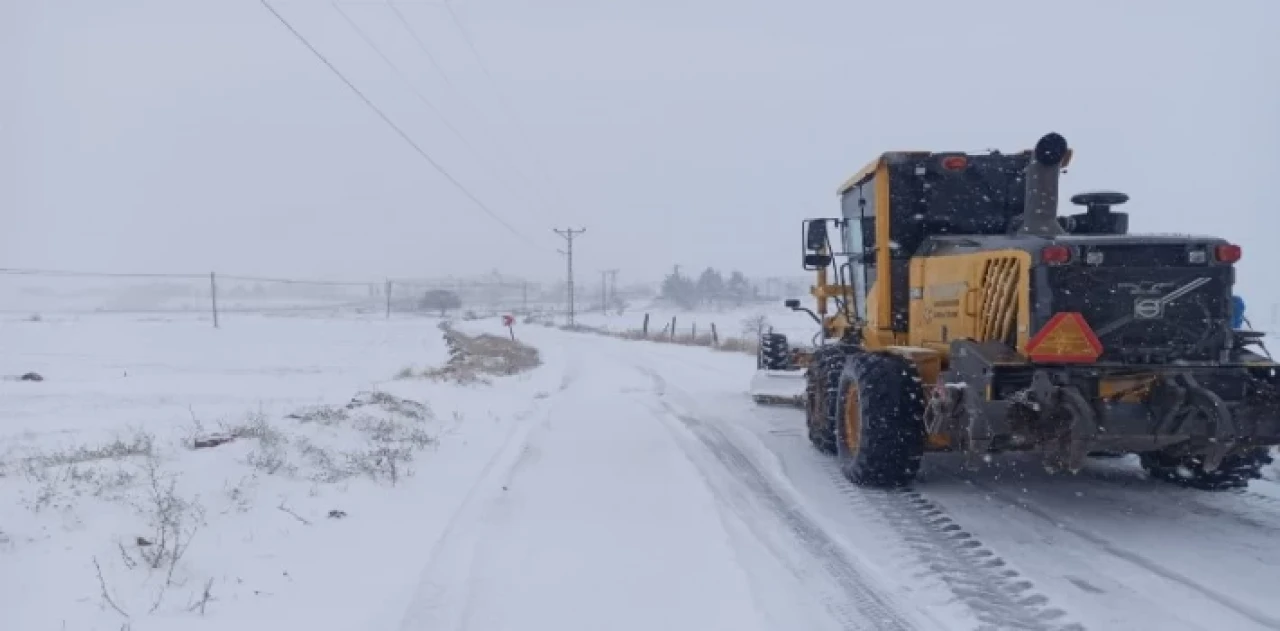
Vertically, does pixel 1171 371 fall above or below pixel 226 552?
above

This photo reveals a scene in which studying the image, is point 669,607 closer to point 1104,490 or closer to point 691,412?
→ point 1104,490

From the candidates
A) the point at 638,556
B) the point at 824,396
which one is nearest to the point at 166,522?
the point at 638,556

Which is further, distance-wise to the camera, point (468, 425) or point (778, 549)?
point (468, 425)

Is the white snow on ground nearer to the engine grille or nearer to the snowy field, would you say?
the snowy field

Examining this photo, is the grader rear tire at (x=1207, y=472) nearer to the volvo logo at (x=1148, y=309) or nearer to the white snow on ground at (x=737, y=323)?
the volvo logo at (x=1148, y=309)

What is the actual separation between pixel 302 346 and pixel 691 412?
32.8 metres

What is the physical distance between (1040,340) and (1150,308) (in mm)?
826

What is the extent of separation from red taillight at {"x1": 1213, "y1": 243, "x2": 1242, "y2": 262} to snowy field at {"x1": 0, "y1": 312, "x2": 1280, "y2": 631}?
1819mm

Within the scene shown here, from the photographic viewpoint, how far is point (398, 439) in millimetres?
9141

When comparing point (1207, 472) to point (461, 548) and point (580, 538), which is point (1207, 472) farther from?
point (461, 548)

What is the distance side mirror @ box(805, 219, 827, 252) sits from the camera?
9.47 m

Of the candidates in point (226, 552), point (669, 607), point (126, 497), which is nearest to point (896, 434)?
point (669, 607)

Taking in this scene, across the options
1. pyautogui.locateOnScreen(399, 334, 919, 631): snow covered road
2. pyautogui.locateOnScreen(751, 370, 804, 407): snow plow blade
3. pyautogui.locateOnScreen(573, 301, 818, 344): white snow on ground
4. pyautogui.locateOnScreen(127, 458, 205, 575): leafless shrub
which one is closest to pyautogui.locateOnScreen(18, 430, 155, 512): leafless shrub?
pyautogui.locateOnScreen(127, 458, 205, 575): leafless shrub

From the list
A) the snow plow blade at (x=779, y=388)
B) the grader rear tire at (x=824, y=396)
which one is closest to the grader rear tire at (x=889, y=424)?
the grader rear tire at (x=824, y=396)
